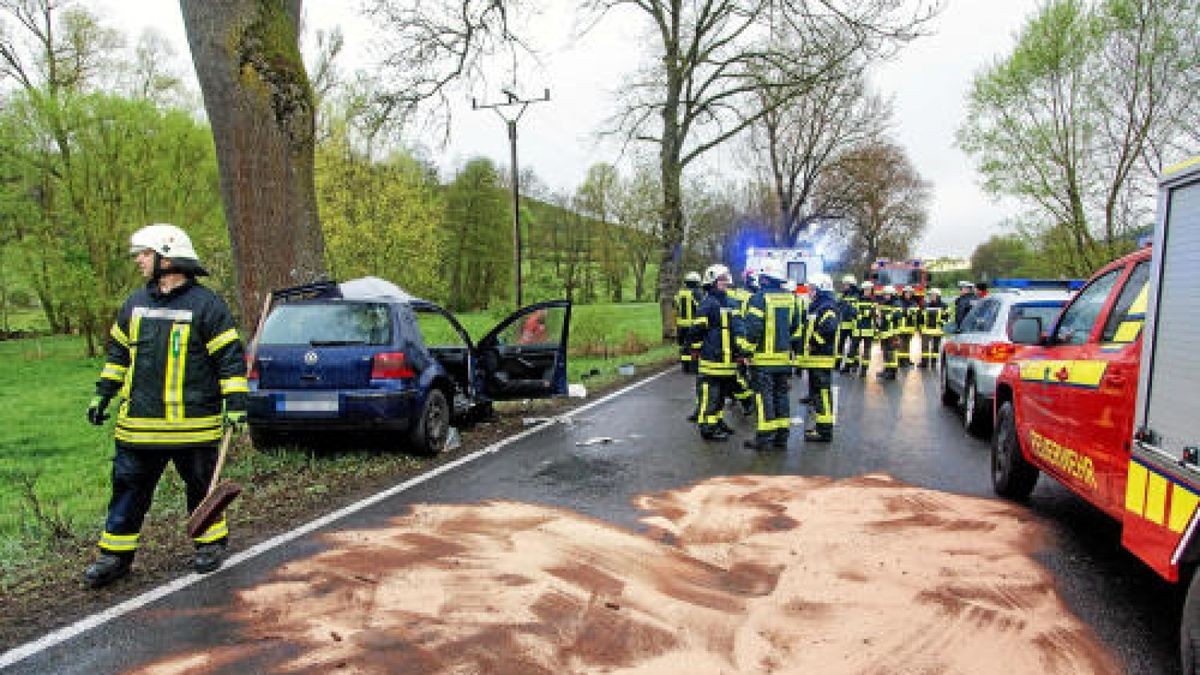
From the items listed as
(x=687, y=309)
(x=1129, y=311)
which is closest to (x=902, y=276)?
(x=687, y=309)

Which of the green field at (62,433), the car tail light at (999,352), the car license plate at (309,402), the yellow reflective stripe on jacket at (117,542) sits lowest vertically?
the green field at (62,433)

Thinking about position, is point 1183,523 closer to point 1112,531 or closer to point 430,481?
point 1112,531

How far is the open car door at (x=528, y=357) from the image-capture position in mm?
9180

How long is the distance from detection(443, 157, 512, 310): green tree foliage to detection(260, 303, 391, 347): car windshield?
143 feet

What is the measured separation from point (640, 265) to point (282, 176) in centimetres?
6004

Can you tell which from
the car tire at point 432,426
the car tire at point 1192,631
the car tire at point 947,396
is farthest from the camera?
the car tire at point 947,396

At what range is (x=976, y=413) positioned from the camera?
8.94 metres

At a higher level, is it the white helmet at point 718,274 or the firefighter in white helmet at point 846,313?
the white helmet at point 718,274

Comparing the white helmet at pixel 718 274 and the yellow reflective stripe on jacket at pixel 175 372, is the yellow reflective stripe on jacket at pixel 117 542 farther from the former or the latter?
the white helmet at pixel 718 274

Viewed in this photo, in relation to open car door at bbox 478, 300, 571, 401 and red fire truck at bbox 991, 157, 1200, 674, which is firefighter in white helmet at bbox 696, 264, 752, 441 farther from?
red fire truck at bbox 991, 157, 1200, 674

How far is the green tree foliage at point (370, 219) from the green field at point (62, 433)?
9.54 metres

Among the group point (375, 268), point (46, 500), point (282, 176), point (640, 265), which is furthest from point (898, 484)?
point (640, 265)

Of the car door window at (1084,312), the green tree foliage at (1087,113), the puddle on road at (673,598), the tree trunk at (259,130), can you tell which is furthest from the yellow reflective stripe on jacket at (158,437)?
the green tree foliage at (1087,113)

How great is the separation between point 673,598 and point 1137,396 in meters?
2.31
